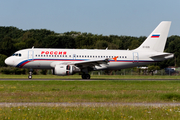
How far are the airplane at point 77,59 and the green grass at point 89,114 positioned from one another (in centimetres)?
2505

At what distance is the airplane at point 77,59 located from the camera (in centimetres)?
4025

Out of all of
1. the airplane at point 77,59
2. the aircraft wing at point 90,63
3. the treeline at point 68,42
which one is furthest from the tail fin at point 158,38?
the treeline at point 68,42

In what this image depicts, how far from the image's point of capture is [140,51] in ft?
148

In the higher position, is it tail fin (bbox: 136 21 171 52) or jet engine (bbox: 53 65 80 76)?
tail fin (bbox: 136 21 171 52)

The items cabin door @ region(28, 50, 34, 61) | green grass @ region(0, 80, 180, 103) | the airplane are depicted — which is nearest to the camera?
green grass @ region(0, 80, 180, 103)

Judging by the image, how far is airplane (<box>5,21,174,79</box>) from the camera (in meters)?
40.2

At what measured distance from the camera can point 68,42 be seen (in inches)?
5226

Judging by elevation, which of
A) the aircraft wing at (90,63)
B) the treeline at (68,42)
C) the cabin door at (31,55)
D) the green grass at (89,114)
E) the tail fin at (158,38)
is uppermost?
the treeline at (68,42)

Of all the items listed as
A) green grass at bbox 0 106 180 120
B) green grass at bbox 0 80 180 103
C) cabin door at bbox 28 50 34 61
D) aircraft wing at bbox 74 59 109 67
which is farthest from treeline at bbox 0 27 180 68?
green grass at bbox 0 106 180 120

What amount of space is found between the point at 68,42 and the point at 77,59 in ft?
301

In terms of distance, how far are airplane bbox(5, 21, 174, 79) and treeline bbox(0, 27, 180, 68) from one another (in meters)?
55.7

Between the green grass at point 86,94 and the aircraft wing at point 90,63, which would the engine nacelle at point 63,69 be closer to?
the aircraft wing at point 90,63

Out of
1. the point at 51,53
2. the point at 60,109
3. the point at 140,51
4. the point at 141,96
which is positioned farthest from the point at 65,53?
the point at 60,109

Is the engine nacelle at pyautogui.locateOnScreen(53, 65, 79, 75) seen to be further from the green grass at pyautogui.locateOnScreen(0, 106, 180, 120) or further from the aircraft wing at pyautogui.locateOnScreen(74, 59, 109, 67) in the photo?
the green grass at pyautogui.locateOnScreen(0, 106, 180, 120)
